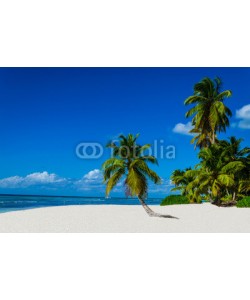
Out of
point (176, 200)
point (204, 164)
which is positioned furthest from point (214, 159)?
point (176, 200)

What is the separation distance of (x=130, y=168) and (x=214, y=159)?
27.4 feet

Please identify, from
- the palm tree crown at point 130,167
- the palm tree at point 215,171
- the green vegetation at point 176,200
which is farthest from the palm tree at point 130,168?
the green vegetation at point 176,200

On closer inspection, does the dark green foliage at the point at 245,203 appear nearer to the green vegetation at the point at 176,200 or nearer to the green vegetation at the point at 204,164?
the green vegetation at the point at 204,164

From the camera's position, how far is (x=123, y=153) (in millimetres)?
14469

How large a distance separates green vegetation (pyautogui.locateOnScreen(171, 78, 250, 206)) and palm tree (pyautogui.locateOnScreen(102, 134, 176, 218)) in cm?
679

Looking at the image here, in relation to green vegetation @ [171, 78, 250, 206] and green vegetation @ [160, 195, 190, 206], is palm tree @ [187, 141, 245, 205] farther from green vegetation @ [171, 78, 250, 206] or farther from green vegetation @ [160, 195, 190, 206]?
green vegetation @ [160, 195, 190, 206]

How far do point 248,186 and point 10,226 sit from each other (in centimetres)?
1606

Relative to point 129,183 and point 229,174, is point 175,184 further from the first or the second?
point 129,183

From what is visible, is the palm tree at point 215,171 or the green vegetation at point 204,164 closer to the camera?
the green vegetation at point 204,164

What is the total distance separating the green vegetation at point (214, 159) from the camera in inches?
789

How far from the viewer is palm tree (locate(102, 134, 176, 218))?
1412 centimetres

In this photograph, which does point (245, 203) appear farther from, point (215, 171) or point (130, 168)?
point (130, 168)

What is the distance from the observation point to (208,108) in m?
25.6
